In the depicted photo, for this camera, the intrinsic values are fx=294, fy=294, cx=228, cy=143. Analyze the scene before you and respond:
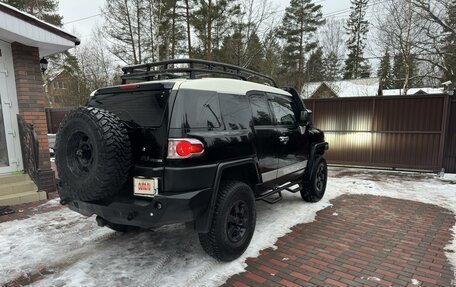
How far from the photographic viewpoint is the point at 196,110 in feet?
9.36

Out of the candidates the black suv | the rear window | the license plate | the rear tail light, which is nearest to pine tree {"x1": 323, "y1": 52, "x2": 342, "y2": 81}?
the black suv

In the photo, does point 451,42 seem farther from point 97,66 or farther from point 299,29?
point 97,66

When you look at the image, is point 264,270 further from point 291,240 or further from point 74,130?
point 74,130

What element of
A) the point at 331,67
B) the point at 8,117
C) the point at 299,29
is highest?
the point at 299,29

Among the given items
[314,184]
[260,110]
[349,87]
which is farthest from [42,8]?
[349,87]

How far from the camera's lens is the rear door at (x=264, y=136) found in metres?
3.63

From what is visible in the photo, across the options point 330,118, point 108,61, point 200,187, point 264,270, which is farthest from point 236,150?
point 108,61

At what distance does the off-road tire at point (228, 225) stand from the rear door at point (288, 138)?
93 centimetres

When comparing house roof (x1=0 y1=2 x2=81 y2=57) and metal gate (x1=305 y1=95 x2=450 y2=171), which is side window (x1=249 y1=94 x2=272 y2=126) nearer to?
house roof (x1=0 y1=2 x2=81 y2=57)

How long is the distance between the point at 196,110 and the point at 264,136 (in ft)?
3.84

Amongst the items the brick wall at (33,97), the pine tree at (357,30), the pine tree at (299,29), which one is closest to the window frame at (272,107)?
the brick wall at (33,97)

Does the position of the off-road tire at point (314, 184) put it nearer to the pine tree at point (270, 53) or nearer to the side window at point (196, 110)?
the side window at point (196, 110)

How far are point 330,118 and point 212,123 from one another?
23.2ft

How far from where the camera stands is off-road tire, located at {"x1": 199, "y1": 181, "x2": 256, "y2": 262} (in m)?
2.94
